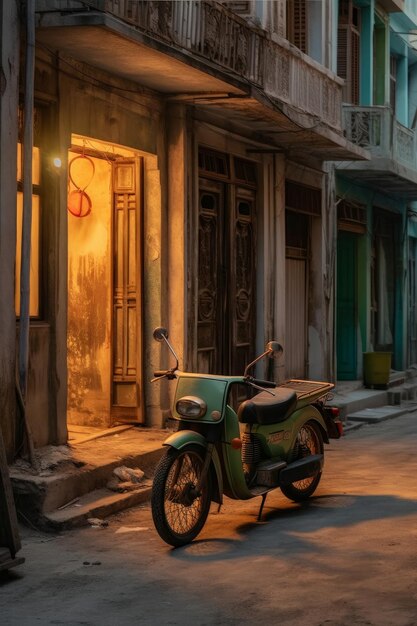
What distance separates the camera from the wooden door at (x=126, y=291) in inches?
502

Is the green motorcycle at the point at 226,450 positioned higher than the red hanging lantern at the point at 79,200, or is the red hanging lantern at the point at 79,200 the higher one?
the red hanging lantern at the point at 79,200

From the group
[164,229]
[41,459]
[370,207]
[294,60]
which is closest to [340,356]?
[370,207]

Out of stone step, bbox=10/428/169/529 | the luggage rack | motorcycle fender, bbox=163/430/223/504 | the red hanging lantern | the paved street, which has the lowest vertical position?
the paved street

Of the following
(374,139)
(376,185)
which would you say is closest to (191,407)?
(374,139)

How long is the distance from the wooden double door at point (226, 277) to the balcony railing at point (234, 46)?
145cm

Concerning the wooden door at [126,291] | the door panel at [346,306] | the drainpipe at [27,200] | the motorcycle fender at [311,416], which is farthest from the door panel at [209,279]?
the door panel at [346,306]

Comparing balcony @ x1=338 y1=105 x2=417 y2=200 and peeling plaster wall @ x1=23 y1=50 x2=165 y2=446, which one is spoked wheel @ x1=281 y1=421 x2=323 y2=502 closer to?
peeling plaster wall @ x1=23 y1=50 x2=165 y2=446

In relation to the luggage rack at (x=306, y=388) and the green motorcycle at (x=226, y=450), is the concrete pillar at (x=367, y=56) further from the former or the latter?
the green motorcycle at (x=226, y=450)

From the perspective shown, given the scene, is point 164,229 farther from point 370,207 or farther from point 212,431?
point 370,207

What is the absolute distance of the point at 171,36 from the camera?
1159 centimetres

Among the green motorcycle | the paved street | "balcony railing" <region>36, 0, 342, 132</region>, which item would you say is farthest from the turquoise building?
the paved street

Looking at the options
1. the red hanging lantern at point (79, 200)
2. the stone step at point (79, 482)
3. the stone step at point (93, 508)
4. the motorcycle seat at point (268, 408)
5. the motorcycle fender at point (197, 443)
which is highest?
the red hanging lantern at point (79, 200)

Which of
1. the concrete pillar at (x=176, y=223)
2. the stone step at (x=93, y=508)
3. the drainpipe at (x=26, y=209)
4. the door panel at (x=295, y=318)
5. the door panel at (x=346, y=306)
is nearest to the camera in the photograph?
the stone step at (x=93, y=508)

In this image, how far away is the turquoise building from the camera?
20.2 meters
